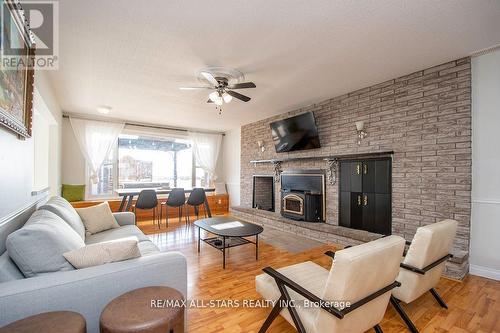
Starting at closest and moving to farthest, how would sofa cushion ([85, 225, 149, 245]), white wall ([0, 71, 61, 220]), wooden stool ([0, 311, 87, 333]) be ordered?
wooden stool ([0, 311, 87, 333]) < white wall ([0, 71, 61, 220]) < sofa cushion ([85, 225, 149, 245])

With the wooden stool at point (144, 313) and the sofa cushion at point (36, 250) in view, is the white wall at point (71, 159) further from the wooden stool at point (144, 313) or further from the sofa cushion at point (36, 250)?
the wooden stool at point (144, 313)

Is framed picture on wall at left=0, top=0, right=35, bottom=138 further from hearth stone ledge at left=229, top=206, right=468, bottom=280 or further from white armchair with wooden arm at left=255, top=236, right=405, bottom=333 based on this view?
hearth stone ledge at left=229, top=206, right=468, bottom=280

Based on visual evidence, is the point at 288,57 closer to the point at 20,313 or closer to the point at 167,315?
the point at 167,315

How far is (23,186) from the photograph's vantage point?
195 centimetres

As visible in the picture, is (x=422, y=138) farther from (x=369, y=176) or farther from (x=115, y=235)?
(x=115, y=235)

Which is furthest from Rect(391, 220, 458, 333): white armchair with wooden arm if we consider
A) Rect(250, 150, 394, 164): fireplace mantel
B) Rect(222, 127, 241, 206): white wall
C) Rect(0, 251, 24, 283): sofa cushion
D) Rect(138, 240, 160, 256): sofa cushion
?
Rect(222, 127, 241, 206): white wall

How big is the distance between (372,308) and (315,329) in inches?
16.0

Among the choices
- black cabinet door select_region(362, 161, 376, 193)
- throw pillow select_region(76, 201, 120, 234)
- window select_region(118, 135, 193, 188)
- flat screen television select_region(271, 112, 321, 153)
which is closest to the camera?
throw pillow select_region(76, 201, 120, 234)

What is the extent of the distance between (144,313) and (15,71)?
1.85m

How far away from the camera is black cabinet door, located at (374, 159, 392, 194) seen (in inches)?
A: 132

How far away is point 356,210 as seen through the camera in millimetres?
3770

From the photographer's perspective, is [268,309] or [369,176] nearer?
[268,309]

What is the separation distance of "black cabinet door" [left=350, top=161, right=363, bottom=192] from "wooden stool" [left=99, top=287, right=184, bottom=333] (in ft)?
10.8

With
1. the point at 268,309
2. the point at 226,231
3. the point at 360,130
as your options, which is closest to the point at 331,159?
the point at 360,130
